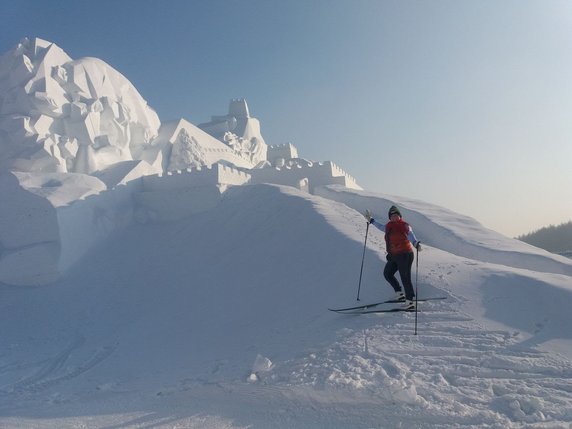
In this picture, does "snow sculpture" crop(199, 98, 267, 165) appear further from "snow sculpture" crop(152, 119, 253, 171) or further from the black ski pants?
the black ski pants

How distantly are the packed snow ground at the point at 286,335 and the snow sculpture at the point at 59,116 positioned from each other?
5919 mm

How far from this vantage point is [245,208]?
13469 mm

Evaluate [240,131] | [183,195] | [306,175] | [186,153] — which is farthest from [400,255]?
[240,131]

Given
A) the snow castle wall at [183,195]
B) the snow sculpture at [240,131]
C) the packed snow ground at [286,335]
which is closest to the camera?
the packed snow ground at [286,335]

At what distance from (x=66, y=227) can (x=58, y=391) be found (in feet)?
24.6

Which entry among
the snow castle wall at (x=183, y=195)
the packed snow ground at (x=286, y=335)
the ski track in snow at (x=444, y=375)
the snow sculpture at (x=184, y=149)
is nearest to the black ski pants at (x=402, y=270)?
the packed snow ground at (x=286, y=335)

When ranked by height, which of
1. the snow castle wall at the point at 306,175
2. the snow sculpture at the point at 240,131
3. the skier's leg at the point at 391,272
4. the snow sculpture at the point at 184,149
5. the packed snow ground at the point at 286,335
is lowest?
the packed snow ground at the point at 286,335

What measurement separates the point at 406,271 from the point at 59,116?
55.0ft

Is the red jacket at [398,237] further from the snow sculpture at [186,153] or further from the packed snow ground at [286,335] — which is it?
the snow sculpture at [186,153]

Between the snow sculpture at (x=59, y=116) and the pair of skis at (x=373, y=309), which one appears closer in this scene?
the pair of skis at (x=373, y=309)

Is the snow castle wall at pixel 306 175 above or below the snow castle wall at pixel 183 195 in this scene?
above

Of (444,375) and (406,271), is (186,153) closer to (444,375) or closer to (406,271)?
(406,271)

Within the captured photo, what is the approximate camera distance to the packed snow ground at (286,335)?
14.7ft

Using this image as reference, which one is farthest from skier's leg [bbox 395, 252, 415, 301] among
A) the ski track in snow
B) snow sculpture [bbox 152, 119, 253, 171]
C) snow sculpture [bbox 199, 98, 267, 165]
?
snow sculpture [bbox 199, 98, 267, 165]
